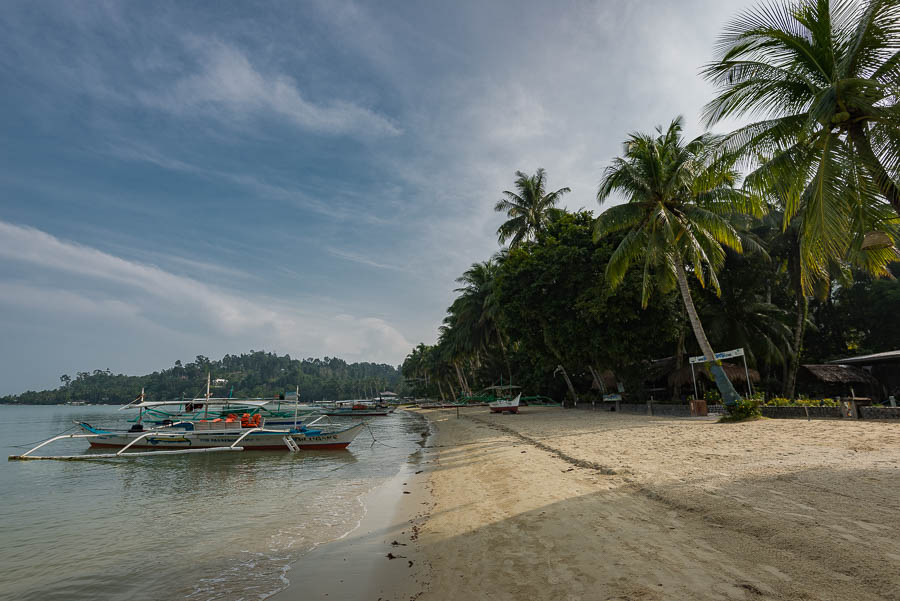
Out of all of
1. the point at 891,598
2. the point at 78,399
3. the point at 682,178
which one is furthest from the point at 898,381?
the point at 78,399

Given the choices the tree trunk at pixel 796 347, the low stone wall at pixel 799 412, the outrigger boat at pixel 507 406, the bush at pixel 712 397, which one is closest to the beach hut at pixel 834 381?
the tree trunk at pixel 796 347

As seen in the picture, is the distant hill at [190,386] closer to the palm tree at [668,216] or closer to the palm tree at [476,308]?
the palm tree at [476,308]

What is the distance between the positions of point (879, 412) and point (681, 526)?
1380cm

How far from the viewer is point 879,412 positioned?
13.9 meters

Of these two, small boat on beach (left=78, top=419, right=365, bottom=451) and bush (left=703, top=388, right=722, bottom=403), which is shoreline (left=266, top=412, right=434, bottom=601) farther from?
bush (left=703, top=388, right=722, bottom=403)

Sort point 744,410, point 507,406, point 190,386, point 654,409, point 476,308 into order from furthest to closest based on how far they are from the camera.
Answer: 1. point 190,386
2. point 476,308
3. point 507,406
4. point 654,409
5. point 744,410

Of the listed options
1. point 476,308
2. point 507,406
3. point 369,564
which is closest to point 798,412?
point 369,564

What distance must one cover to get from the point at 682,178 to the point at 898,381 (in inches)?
873

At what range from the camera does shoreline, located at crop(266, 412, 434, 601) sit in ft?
17.3

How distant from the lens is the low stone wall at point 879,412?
44.7ft

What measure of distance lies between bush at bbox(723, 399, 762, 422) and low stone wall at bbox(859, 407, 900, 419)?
2.88 m

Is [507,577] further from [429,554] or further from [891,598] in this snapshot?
[891,598]

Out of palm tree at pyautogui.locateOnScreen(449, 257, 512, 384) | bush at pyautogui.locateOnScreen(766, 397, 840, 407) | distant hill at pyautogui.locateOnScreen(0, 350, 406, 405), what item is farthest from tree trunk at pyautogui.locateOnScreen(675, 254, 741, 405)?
distant hill at pyautogui.locateOnScreen(0, 350, 406, 405)

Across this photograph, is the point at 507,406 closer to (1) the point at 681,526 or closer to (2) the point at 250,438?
(2) the point at 250,438
